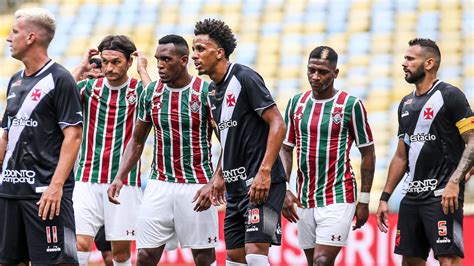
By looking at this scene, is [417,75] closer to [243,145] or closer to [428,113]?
[428,113]

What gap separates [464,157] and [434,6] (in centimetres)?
1083

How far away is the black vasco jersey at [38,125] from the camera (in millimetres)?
7695

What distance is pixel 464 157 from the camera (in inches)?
346

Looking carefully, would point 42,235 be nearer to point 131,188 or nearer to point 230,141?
point 230,141

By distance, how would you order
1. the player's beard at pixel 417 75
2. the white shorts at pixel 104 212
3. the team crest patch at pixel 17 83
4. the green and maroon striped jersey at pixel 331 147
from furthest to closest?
the white shorts at pixel 104 212 < the green and maroon striped jersey at pixel 331 147 < the player's beard at pixel 417 75 < the team crest patch at pixel 17 83

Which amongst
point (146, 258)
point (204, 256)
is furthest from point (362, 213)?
point (146, 258)

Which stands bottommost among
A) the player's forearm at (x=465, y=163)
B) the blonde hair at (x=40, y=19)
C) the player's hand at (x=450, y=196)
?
the player's hand at (x=450, y=196)

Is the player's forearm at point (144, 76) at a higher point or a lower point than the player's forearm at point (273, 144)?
higher

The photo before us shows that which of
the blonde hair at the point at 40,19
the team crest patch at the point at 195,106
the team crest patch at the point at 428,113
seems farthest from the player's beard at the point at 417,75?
the blonde hair at the point at 40,19

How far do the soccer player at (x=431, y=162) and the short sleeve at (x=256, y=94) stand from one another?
4.86 feet

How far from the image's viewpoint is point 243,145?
848 centimetres

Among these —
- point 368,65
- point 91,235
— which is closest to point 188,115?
point 91,235

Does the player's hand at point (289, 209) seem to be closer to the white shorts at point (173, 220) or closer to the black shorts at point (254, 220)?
the black shorts at point (254, 220)

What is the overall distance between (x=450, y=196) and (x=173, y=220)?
231cm
